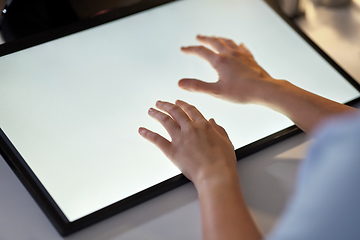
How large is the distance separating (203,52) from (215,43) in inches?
1.5

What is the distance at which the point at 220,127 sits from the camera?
2.21 ft

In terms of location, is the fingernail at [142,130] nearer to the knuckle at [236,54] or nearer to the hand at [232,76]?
the hand at [232,76]

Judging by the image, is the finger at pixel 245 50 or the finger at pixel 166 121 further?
the finger at pixel 245 50

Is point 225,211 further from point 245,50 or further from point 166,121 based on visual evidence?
point 245,50

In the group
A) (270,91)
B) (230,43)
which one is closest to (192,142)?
(270,91)

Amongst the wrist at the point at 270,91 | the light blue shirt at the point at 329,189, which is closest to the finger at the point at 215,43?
the wrist at the point at 270,91

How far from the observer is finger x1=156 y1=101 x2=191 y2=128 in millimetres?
655

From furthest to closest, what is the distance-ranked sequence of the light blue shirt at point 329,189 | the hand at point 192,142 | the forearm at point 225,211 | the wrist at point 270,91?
the wrist at point 270,91 → the hand at point 192,142 → the forearm at point 225,211 → the light blue shirt at point 329,189

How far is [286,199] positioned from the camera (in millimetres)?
632

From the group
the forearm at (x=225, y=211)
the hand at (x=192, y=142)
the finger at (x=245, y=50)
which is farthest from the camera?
the finger at (x=245, y=50)

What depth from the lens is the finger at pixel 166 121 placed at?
0.65 metres

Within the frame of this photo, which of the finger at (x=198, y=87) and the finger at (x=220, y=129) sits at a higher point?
the finger at (x=198, y=87)

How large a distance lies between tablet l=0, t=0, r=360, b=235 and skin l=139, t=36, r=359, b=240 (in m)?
0.02

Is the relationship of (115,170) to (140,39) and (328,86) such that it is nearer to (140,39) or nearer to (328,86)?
(140,39)
